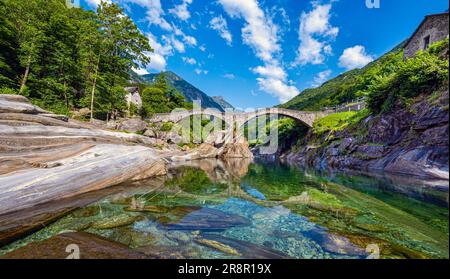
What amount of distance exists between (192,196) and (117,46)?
22.1 meters

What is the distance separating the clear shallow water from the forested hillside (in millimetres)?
19133

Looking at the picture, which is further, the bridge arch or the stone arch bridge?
the bridge arch

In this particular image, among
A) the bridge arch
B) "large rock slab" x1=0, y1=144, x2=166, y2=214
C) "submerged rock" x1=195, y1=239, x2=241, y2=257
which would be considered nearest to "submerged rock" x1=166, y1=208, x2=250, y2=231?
"submerged rock" x1=195, y1=239, x2=241, y2=257

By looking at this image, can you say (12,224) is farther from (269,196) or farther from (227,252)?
(269,196)

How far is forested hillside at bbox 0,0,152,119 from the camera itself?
19500mm

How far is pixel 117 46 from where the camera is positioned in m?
22.7

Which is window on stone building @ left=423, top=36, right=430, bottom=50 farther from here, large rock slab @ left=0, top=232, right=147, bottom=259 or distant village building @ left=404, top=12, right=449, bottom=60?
large rock slab @ left=0, top=232, right=147, bottom=259

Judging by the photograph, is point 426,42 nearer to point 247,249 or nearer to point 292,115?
point 292,115

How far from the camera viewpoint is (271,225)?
556cm

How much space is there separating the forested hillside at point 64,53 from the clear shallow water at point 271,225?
1913 cm

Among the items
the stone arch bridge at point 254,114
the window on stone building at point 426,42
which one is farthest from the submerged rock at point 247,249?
the stone arch bridge at point 254,114

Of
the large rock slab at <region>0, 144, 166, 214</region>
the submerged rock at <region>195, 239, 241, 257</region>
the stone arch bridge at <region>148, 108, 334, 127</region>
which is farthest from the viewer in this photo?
the stone arch bridge at <region>148, 108, 334, 127</region>

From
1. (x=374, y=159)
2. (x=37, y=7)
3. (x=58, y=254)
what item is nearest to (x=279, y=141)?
(x=374, y=159)

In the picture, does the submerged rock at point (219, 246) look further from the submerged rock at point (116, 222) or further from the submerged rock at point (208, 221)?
the submerged rock at point (116, 222)
